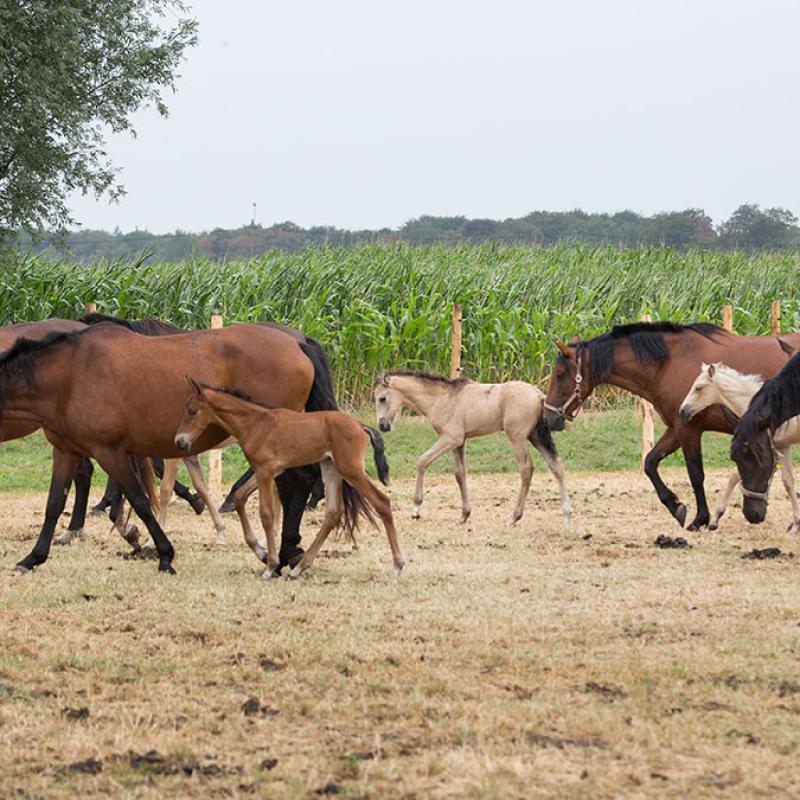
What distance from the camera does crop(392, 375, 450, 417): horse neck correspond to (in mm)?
13523

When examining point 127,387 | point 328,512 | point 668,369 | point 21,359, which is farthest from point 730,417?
point 21,359

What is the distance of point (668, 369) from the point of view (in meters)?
12.2

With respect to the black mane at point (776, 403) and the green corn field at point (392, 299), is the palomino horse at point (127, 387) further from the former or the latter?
the green corn field at point (392, 299)

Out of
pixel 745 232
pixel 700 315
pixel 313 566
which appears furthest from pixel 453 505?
pixel 745 232

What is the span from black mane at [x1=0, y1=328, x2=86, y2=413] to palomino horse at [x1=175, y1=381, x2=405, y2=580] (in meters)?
1.24

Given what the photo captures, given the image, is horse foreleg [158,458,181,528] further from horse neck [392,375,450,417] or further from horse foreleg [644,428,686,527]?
horse foreleg [644,428,686,527]

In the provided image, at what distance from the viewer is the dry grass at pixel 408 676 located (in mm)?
4777

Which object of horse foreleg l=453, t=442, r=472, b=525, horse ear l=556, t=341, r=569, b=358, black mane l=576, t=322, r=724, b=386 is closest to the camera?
black mane l=576, t=322, r=724, b=386

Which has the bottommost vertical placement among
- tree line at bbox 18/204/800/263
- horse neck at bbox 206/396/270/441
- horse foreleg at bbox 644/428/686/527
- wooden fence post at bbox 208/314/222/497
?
wooden fence post at bbox 208/314/222/497

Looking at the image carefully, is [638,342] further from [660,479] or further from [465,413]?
[465,413]

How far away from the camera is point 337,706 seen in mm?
5680

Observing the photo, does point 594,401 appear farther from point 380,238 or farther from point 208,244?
point 208,244

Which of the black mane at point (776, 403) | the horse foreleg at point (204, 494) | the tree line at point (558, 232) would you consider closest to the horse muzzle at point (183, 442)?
the horse foreleg at point (204, 494)

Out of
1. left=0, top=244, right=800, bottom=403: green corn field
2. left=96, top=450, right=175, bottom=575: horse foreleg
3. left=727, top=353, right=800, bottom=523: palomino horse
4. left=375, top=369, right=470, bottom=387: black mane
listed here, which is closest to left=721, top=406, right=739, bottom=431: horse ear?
left=727, top=353, right=800, bottom=523: palomino horse
